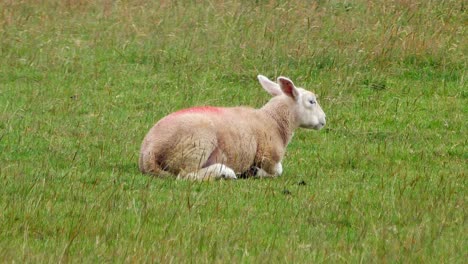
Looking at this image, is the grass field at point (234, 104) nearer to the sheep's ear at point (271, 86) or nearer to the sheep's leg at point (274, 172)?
the sheep's leg at point (274, 172)

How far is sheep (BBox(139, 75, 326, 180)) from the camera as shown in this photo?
9.80 meters

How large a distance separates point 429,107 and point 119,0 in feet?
20.2

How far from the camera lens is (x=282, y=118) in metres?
11.2

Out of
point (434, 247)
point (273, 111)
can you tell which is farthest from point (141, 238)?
point (273, 111)

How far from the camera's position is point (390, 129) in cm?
1271

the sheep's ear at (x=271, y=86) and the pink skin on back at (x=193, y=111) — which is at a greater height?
the pink skin on back at (x=193, y=111)

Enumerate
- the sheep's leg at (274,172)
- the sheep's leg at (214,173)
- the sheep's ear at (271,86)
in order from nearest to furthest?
the sheep's leg at (214,173), the sheep's leg at (274,172), the sheep's ear at (271,86)

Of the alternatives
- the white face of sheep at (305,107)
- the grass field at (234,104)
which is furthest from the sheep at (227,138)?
the grass field at (234,104)

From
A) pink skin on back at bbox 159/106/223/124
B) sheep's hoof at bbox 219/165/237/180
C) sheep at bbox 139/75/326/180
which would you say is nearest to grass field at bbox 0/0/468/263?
sheep's hoof at bbox 219/165/237/180

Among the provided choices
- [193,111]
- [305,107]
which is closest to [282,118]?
[305,107]

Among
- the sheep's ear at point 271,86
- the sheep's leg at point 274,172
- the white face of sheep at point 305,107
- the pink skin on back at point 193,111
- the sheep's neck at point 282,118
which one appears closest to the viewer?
the pink skin on back at point 193,111

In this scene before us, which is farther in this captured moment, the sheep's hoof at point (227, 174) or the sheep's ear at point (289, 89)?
the sheep's ear at point (289, 89)

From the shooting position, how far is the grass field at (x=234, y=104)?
726 centimetres

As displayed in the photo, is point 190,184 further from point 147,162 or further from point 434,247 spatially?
point 434,247
